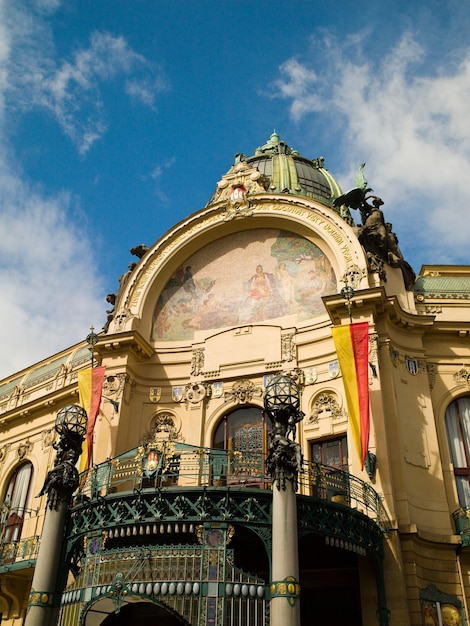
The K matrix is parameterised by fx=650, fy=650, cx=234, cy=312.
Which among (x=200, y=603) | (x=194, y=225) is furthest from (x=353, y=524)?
(x=194, y=225)

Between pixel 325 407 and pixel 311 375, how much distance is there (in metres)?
1.15

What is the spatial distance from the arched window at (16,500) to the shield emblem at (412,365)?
46.9 ft

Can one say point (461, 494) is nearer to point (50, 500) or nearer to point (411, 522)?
point (411, 522)

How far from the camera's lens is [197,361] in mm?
21547

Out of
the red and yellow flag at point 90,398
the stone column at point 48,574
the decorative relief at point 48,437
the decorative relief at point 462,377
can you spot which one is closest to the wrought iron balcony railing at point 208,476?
the stone column at point 48,574

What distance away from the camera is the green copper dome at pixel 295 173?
31125 mm

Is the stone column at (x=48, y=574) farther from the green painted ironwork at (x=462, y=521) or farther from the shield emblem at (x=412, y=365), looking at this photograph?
the shield emblem at (x=412, y=365)

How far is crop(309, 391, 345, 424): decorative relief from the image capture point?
18828mm

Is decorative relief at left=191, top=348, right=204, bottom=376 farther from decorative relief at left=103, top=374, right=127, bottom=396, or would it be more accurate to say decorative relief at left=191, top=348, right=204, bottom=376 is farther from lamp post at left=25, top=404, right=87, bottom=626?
lamp post at left=25, top=404, right=87, bottom=626

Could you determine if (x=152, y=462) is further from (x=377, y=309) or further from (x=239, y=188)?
(x=239, y=188)

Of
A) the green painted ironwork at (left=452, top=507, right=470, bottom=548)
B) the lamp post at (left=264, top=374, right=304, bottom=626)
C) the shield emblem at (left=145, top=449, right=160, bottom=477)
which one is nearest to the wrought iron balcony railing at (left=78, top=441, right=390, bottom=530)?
the shield emblem at (left=145, top=449, right=160, bottom=477)

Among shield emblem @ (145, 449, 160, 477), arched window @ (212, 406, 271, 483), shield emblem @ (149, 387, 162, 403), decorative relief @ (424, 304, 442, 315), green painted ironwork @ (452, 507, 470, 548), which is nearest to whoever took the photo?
shield emblem @ (145, 449, 160, 477)

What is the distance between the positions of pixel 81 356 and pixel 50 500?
12.2m

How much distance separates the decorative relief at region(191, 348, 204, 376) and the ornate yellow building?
47mm
